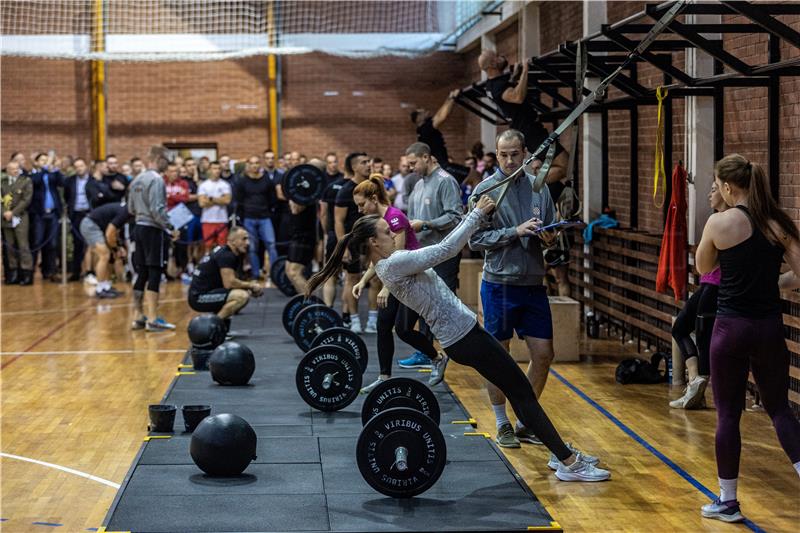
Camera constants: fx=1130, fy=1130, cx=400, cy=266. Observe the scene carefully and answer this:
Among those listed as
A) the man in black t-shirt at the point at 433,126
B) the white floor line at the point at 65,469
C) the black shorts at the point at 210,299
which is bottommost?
the white floor line at the point at 65,469

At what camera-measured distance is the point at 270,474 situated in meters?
5.76

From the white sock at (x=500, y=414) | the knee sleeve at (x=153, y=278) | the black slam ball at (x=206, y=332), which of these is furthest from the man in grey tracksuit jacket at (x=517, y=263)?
the knee sleeve at (x=153, y=278)

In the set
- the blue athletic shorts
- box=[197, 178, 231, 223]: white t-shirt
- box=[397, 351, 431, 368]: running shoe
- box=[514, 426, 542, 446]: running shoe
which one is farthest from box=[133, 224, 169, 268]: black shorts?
the blue athletic shorts

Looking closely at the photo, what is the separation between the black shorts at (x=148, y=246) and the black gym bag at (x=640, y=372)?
489 cm

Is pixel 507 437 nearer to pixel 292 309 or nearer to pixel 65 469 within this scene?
pixel 65 469

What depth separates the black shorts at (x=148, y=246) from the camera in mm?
11094

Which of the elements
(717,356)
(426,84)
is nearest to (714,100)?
(717,356)

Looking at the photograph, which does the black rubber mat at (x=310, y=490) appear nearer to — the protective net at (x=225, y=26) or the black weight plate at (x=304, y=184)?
the black weight plate at (x=304, y=184)

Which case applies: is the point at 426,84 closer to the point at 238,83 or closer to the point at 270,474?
the point at 238,83

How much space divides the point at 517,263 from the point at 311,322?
363cm

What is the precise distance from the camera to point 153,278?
37.0ft

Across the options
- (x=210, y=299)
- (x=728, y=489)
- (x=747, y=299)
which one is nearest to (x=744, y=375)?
(x=747, y=299)

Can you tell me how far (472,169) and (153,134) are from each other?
884cm

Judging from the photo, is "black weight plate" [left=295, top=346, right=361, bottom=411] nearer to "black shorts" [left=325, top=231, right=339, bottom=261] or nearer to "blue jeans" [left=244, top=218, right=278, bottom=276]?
"black shorts" [left=325, top=231, right=339, bottom=261]
